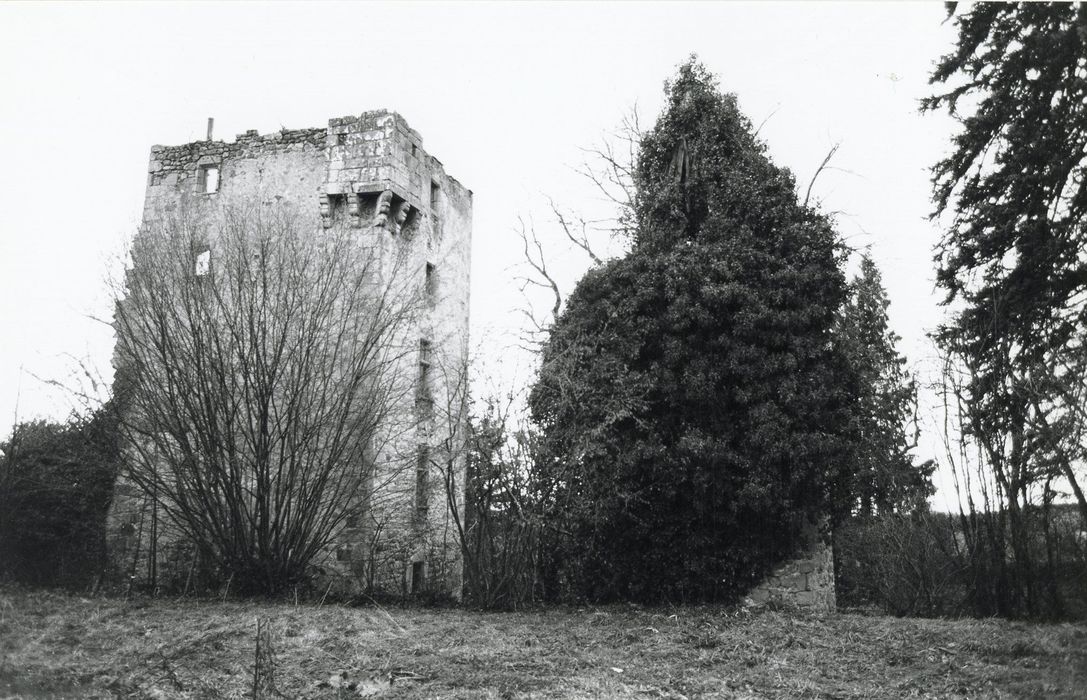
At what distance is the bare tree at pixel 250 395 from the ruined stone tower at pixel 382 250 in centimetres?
151

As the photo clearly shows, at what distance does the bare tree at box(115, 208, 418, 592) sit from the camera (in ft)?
41.0

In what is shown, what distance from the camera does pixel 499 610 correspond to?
1221 centimetres

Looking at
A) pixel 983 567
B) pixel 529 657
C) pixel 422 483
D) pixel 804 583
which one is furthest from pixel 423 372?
pixel 983 567

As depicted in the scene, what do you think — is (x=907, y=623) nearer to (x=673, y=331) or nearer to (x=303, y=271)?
(x=673, y=331)

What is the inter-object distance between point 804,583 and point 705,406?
292cm

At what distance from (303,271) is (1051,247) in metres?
10.3

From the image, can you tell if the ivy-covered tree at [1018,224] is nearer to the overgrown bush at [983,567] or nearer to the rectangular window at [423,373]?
the overgrown bush at [983,567]

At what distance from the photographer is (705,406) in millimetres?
12719

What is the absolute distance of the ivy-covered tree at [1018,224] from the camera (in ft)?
33.0

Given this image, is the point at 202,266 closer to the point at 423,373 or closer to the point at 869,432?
the point at 423,373

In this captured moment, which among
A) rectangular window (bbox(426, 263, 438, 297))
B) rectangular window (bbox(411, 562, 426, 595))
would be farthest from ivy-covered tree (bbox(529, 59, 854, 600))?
rectangular window (bbox(426, 263, 438, 297))

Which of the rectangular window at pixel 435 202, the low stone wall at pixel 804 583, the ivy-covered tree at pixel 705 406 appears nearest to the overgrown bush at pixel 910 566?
the low stone wall at pixel 804 583

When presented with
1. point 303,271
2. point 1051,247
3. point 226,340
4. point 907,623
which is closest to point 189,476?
point 226,340

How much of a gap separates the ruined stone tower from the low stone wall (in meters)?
5.22
